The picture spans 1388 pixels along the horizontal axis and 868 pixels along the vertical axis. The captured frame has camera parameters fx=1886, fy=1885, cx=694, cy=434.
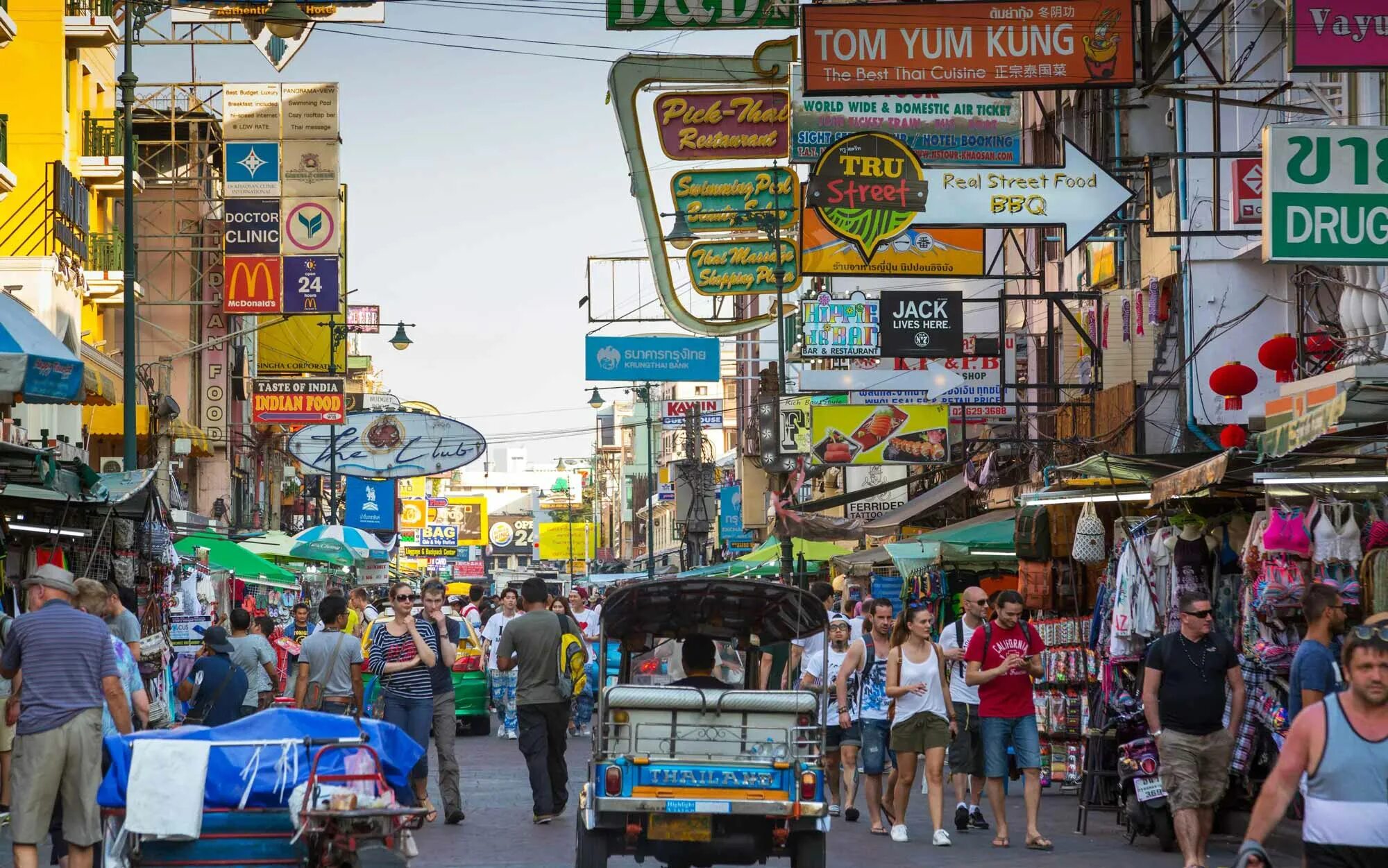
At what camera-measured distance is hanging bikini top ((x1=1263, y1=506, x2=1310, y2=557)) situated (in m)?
13.2

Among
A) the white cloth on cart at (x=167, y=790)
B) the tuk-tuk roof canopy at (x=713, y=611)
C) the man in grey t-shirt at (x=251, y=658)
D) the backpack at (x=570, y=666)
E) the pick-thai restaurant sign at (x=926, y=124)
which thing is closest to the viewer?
the white cloth on cart at (x=167, y=790)

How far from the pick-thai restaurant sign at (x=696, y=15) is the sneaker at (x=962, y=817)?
8291mm

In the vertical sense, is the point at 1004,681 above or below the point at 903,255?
below

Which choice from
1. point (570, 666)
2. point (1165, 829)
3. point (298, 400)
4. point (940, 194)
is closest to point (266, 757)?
point (570, 666)

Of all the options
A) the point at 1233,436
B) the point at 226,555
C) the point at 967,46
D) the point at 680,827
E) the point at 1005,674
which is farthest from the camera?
the point at 226,555

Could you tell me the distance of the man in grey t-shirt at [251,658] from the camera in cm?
1703

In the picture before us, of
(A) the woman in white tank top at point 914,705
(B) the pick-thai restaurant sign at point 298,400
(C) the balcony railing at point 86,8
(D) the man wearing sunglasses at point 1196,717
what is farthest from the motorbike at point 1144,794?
(B) the pick-thai restaurant sign at point 298,400

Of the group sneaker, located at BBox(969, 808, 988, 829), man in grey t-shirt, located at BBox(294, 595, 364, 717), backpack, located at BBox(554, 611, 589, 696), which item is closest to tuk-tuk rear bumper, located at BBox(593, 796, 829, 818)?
backpack, located at BBox(554, 611, 589, 696)

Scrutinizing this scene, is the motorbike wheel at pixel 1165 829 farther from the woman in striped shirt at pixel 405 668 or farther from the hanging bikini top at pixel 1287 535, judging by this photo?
the woman in striped shirt at pixel 405 668

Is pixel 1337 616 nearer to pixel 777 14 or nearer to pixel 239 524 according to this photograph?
pixel 777 14

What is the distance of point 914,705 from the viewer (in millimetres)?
14664

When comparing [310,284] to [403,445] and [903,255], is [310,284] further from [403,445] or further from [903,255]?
[903,255]

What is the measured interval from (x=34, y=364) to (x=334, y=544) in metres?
17.6

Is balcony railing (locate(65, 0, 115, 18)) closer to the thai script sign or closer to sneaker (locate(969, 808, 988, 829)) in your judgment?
the thai script sign
